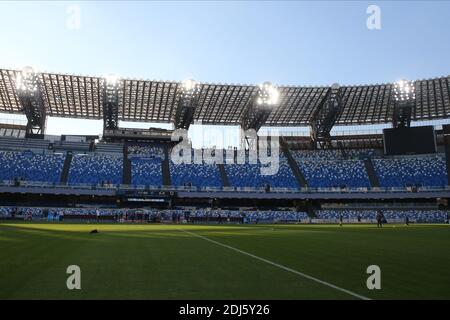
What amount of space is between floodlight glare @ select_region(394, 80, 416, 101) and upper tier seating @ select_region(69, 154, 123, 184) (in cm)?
4882

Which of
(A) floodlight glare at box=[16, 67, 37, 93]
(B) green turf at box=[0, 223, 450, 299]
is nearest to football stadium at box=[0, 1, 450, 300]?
(A) floodlight glare at box=[16, 67, 37, 93]

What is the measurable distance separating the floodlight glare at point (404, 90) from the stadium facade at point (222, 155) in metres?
0.17

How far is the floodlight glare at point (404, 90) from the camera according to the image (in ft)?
222

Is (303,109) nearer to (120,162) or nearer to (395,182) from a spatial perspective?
(395,182)

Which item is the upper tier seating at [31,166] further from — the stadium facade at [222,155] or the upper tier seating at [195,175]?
the upper tier seating at [195,175]

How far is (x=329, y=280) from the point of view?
8914 mm

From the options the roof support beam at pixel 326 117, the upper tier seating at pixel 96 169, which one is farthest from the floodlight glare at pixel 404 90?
the upper tier seating at pixel 96 169

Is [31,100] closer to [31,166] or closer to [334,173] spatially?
[31,166]

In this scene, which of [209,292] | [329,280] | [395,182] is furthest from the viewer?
[395,182]

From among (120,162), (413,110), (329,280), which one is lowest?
(329,280)

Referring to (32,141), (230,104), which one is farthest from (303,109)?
(32,141)

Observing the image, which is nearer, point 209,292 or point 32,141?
point 209,292

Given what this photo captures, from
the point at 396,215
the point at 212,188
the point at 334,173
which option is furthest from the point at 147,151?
the point at 396,215

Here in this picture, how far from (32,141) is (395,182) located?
214ft
